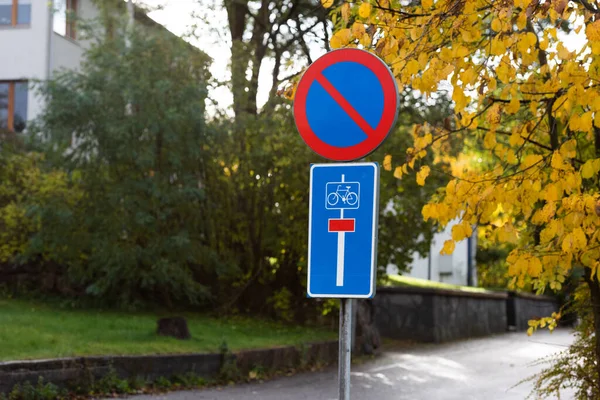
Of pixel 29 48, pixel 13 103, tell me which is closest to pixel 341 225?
pixel 29 48

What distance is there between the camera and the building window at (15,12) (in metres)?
27.0

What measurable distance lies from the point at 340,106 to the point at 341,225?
603mm

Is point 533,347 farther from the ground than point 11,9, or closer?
closer

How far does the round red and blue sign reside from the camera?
4.59m

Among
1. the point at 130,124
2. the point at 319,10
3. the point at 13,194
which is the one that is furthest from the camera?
the point at 319,10

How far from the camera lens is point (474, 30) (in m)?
6.16

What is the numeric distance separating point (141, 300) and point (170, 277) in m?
2.16

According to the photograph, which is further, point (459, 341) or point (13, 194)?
point (459, 341)

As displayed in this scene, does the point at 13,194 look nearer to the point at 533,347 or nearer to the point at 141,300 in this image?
the point at 141,300

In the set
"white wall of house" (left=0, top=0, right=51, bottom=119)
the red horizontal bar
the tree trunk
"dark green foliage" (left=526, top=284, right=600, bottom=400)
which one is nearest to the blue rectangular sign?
the red horizontal bar

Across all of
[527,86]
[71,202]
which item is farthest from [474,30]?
[71,202]

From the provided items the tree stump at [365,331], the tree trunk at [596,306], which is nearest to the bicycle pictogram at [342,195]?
the tree trunk at [596,306]

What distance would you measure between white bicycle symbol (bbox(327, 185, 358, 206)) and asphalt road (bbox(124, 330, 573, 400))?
174 inches

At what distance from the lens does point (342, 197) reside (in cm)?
464
